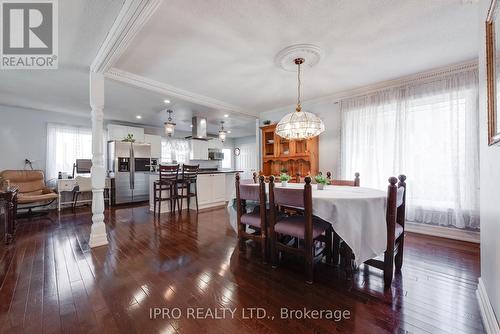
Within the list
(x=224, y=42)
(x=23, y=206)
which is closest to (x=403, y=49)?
(x=224, y=42)

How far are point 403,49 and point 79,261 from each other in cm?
435

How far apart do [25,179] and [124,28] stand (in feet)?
14.5

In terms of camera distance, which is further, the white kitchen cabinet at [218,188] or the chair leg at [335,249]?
the white kitchen cabinet at [218,188]

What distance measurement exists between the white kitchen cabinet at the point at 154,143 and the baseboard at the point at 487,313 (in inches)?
267

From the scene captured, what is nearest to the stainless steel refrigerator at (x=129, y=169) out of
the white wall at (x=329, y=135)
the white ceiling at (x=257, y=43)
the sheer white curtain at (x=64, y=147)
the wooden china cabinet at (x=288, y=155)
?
the sheer white curtain at (x=64, y=147)

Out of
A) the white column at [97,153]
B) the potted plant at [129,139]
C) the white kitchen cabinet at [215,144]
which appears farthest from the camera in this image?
the white kitchen cabinet at [215,144]

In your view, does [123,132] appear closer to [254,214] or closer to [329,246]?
[254,214]

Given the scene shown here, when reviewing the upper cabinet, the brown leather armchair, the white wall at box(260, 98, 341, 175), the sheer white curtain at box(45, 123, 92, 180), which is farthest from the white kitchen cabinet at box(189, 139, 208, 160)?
the white wall at box(260, 98, 341, 175)

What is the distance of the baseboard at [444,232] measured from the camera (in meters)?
2.71

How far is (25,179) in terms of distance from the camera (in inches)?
163

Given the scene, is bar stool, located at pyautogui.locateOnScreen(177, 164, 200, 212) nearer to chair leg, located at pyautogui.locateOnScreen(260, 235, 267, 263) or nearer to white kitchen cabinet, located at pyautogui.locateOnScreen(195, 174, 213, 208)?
white kitchen cabinet, located at pyautogui.locateOnScreen(195, 174, 213, 208)

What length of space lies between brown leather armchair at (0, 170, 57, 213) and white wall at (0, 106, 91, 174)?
2.60 feet

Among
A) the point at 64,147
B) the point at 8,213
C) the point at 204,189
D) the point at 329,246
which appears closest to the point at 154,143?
the point at 64,147

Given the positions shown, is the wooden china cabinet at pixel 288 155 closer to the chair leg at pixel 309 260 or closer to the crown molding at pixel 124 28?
the chair leg at pixel 309 260
